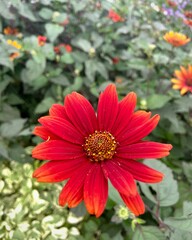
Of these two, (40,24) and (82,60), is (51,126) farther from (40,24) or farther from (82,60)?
(40,24)

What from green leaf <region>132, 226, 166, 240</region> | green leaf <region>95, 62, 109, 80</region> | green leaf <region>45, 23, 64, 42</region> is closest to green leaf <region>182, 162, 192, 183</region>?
green leaf <region>132, 226, 166, 240</region>

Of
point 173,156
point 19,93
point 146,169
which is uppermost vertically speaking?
point 146,169

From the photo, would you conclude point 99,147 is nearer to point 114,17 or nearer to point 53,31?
point 53,31

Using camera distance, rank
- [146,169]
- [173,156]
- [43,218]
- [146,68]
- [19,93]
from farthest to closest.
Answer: [19,93], [146,68], [173,156], [43,218], [146,169]

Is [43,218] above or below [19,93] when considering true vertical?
above

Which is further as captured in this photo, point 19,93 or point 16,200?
point 19,93

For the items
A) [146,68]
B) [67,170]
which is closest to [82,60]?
[146,68]

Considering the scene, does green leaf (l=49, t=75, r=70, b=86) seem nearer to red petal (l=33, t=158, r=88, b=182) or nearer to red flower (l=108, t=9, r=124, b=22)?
red flower (l=108, t=9, r=124, b=22)

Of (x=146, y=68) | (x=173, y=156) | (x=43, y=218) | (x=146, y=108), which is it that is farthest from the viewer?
(x=146, y=68)

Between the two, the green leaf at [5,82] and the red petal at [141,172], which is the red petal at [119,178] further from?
the green leaf at [5,82]
